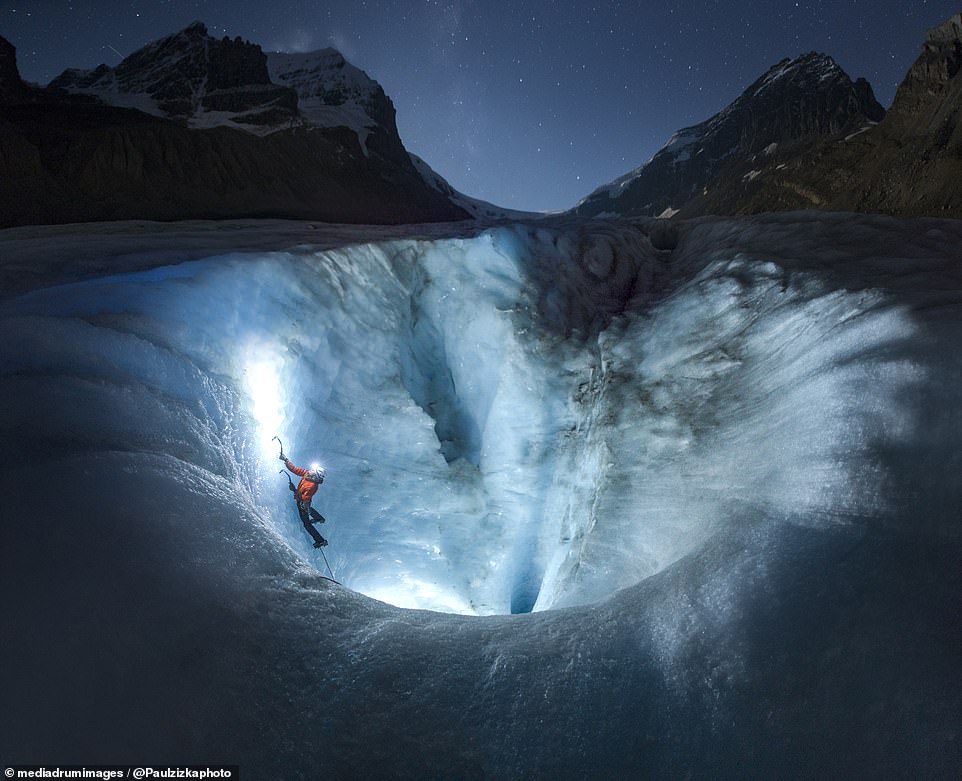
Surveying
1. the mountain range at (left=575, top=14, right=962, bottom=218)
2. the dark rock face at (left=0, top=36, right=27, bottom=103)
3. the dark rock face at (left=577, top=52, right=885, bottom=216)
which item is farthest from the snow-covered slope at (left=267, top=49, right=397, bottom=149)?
the mountain range at (left=575, top=14, right=962, bottom=218)

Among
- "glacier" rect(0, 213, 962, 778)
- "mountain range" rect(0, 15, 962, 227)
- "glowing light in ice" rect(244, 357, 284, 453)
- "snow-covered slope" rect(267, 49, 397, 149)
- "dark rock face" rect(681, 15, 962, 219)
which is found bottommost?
"glacier" rect(0, 213, 962, 778)

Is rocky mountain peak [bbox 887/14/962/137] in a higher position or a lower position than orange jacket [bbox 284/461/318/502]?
higher

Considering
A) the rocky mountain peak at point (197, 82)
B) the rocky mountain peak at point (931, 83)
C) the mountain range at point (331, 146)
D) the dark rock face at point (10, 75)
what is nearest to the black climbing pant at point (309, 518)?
the mountain range at point (331, 146)

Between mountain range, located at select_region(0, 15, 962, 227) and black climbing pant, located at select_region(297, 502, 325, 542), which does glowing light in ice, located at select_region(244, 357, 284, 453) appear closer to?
black climbing pant, located at select_region(297, 502, 325, 542)

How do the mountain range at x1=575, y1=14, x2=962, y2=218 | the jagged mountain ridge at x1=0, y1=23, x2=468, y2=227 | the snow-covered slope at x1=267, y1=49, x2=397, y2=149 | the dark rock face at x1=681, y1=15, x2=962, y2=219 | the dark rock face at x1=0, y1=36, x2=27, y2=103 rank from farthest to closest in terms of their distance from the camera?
1. the snow-covered slope at x1=267, y1=49, x2=397, y2=149
2. the dark rock face at x1=0, y1=36, x2=27, y2=103
3. the jagged mountain ridge at x1=0, y1=23, x2=468, y2=227
4. the mountain range at x1=575, y1=14, x2=962, y2=218
5. the dark rock face at x1=681, y1=15, x2=962, y2=219

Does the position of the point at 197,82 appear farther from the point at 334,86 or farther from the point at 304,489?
the point at 304,489

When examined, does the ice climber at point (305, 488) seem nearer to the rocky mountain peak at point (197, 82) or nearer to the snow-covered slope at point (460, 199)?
the rocky mountain peak at point (197, 82)

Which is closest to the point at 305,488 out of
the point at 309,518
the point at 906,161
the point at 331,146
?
the point at 309,518
